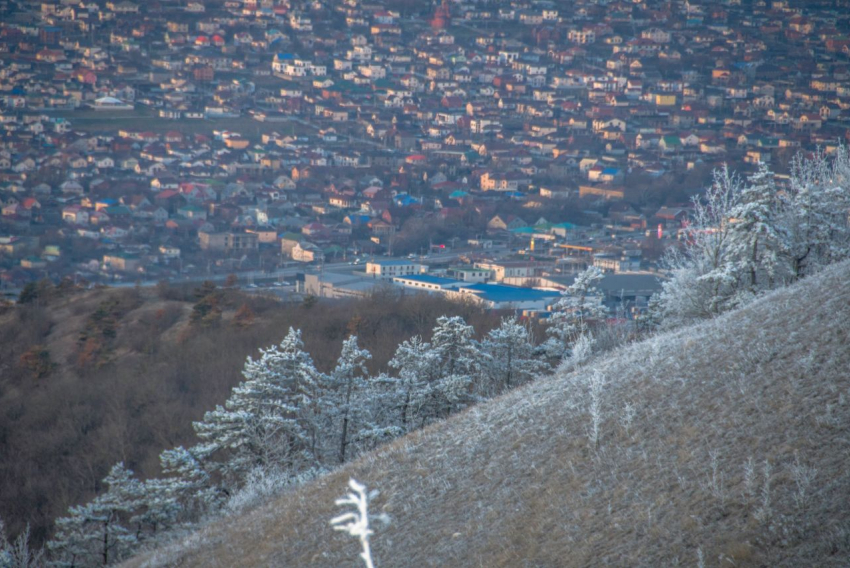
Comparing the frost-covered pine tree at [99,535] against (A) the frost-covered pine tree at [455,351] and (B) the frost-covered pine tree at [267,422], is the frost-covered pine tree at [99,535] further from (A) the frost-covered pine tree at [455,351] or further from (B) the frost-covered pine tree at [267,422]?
(A) the frost-covered pine tree at [455,351]

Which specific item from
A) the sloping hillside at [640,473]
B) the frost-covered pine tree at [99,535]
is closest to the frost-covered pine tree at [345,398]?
the frost-covered pine tree at [99,535]

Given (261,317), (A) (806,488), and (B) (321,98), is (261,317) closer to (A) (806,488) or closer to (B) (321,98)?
(A) (806,488)

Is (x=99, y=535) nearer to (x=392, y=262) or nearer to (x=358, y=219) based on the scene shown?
(x=392, y=262)

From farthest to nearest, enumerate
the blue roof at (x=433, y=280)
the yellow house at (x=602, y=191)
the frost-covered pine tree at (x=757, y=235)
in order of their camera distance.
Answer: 1. the yellow house at (x=602, y=191)
2. the blue roof at (x=433, y=280)
3. the frost-covered pine tree at (x=757, y=235)

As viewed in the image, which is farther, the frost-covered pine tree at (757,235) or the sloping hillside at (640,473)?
the frost-covered pine tree at (757,235)

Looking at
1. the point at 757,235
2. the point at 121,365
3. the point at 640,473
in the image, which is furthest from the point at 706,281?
the point at 121,365

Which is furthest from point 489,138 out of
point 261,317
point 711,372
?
point 711,372

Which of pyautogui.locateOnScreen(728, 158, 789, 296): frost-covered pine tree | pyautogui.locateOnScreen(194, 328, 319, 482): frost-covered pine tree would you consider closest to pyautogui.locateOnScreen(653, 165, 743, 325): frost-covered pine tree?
pyautogui.locateOnScreen(728, 158, 789, 296): frost-covered pine tree
